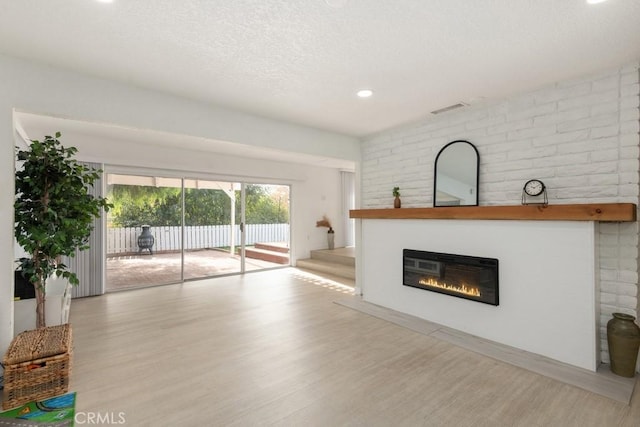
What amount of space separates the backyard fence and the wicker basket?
3.17 m

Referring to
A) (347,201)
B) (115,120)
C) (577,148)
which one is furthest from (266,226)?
(577,148)

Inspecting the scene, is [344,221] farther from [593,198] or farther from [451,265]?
[593,198]

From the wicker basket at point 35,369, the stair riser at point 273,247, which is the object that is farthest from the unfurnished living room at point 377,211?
the stair riser at point 273,247

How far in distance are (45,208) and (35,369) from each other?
1.17m

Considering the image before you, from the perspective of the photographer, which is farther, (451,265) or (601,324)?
(451,265)

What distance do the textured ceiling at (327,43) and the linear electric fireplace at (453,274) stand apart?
1.75 metres

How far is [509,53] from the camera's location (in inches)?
90.2

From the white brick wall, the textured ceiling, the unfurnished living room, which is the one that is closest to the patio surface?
the unfurnished living room

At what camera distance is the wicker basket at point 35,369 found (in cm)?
203

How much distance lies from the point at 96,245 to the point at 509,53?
5842mm

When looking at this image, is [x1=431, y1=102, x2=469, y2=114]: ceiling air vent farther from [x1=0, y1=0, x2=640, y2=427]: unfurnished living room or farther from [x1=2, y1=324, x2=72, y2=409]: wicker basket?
[x1=2, y1=324, x2=72, y2=409]: wicker basket

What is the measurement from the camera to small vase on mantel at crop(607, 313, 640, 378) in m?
2.33

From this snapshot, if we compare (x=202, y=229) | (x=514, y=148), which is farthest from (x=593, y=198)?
(x=202, y=229)

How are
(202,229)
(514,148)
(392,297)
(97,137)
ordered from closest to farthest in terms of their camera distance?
(514,148)
(392,297)
(97,137)
(202,229)
